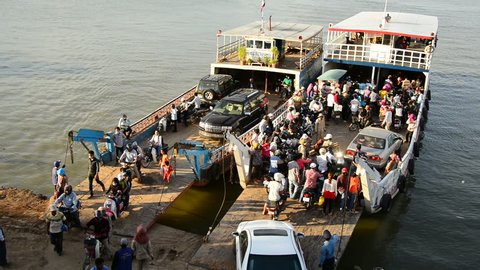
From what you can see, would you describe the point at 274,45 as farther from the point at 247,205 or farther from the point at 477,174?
the point at 247,205

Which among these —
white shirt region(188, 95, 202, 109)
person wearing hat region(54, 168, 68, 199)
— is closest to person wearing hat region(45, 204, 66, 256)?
person wearing hat region(54, 168, 68, 199)

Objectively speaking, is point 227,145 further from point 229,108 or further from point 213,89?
point 213,89

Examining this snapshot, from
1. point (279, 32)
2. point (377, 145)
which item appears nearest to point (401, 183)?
point (377, 145)

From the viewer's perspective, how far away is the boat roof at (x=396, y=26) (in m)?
28.0

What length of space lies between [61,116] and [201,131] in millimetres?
11536

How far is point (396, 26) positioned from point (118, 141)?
17.7m

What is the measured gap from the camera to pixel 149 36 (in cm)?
5203

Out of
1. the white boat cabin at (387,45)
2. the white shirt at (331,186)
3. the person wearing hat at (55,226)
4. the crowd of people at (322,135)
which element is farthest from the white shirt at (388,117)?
the person wearing hat at (55,226)

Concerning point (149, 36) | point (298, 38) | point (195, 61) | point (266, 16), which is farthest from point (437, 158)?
point (266, 16)

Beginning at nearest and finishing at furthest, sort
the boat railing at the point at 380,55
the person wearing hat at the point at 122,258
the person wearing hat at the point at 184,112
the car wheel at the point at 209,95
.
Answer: the person wearing hat at the point at 122,258
the person wearing hat at the point at 184,112
the car wheel at the point at 209,95
the boat railing at the point at 380,55

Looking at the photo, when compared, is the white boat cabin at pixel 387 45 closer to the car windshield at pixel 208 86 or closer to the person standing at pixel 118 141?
the car windshield at pixel 208 86

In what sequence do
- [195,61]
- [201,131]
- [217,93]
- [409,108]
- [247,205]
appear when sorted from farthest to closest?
[195,61] → [217,93] → [409,108] → [201,131] → [247,205]

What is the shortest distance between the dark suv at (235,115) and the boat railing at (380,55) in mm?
6711

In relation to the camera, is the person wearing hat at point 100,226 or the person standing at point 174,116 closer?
the person wearing hat at point 100,226
